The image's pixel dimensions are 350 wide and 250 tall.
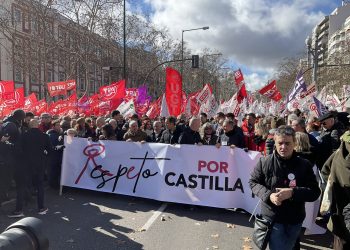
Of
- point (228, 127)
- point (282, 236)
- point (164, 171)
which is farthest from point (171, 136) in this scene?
point (282, 236)

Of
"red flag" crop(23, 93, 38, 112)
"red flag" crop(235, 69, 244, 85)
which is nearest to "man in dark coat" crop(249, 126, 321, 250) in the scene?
"red flag" crop(235, 69, 244, 85)

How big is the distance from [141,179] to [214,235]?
2437 millimetres

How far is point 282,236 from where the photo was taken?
11.3 ft

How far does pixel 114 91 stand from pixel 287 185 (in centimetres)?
1306

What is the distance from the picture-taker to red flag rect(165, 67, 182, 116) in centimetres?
1061

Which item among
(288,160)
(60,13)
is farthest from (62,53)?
(288,160)

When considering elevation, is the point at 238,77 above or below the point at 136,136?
above

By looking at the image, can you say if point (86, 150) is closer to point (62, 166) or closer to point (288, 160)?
point (62, 166)

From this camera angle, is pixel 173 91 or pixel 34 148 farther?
pixel 173 91

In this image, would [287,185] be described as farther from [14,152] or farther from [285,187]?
[14,152]

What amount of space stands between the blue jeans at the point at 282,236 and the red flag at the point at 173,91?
7455 millimetres

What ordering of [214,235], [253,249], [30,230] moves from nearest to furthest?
[30,230]
[253,249]
[214,235]

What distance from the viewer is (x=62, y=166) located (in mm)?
8438

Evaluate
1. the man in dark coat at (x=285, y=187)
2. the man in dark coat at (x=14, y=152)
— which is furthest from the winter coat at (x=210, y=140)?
the man in dark coat at (x=285, y=187)
